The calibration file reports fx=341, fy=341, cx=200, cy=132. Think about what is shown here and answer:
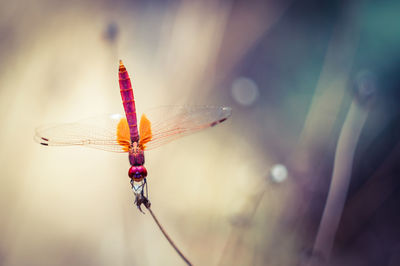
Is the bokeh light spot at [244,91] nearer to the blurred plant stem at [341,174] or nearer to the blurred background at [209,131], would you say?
the blurred background at [209,131]

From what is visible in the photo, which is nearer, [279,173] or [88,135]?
[88,135]

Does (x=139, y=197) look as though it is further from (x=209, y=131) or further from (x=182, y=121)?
(x=209, y=131)

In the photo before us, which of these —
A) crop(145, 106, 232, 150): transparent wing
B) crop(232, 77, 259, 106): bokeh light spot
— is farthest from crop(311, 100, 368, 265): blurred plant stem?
crop(145, 106, 232, 150): transparent wing

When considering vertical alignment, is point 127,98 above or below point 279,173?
above

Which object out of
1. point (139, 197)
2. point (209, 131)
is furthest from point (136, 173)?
point (209, 131)

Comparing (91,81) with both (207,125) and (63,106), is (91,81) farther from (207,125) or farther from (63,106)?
(207,125)

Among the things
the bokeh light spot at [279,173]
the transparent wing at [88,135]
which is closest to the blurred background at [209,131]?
the bokeh light spot at [279,173]
